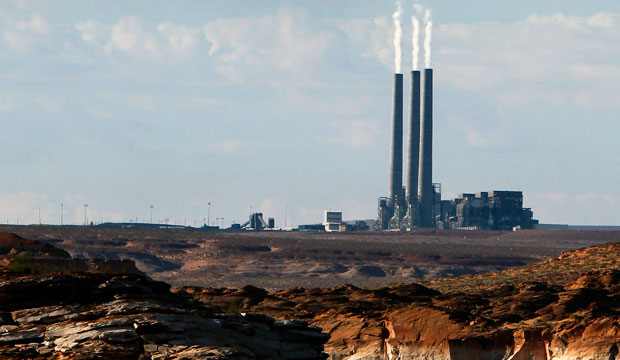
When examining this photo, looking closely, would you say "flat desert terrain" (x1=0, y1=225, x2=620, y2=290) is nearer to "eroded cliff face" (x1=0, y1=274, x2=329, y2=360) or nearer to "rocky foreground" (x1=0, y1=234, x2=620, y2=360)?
"rocky foreground" (x1=0, y1=234, x2=620, y2=360)

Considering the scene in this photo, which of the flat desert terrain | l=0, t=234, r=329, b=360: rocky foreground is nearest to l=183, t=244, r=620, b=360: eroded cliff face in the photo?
l=0, t=234, r=329, b=360: rocky foreground

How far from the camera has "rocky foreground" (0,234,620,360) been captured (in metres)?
27.6

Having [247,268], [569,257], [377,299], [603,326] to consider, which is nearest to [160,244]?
[247,268]

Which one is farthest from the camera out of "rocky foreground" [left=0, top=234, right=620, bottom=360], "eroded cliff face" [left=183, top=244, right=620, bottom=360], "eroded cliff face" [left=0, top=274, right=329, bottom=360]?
"eroded cliff face" [left=183, top=244, right=620, bottom=360]

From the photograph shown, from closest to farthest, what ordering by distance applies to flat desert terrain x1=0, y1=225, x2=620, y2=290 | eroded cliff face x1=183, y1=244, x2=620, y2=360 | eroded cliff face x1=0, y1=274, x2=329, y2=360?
1. eroded cliff face x1=0, y1=274, x2=329, y2=360
2. eroded cliff face x1=183, y1=244, x2=620, y2=360
3. flat desert terrain x1=0, y1=225, x2=620, y2=290

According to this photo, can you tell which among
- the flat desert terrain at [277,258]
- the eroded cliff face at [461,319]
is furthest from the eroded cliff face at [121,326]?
the flat desert terrain at [277,258]

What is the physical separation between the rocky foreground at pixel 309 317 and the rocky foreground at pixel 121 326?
0.03 metres

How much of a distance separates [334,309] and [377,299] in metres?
3.73

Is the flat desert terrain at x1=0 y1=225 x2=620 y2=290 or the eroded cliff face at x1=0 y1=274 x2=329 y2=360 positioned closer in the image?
the eroded cliff face at x1=0 y1=274 x2=329 y2=360

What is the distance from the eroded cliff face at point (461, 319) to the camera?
43.2 meters

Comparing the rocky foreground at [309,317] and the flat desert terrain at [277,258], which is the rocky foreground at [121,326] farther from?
the flat desert terrain at [277,258]

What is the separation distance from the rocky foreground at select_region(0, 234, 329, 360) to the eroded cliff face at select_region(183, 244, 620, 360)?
13.0 metres

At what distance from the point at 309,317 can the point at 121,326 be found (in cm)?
2389

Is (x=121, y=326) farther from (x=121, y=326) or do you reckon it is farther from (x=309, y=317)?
(x=309, y=317)
